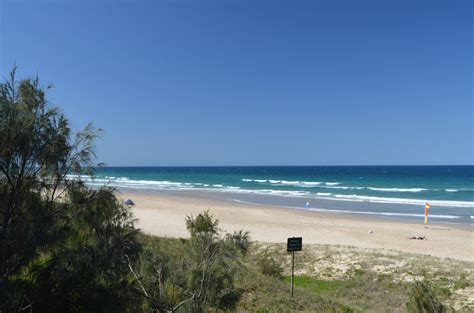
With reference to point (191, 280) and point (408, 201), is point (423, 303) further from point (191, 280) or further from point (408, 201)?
point (408, 201)

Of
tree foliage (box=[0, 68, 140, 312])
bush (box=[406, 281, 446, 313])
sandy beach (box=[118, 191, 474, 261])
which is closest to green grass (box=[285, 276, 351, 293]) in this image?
bush (box=[406, 281, 446, 313])

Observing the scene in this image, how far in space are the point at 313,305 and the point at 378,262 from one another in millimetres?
6245

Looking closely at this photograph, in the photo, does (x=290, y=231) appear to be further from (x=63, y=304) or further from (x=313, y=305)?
(x=63, y=304)

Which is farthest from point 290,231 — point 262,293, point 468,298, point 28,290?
point 28,290

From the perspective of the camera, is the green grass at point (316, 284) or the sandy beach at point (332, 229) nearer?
the green grass at point (316, 284)

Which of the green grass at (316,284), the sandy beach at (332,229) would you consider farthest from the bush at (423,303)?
the sandy beach at (332,229)

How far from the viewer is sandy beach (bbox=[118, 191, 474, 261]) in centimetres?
1850

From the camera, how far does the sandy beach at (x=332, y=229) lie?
18500 mm

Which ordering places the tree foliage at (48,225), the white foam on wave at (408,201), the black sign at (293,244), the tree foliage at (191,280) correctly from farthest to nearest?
the white foam on wave at (408,201)
the black sign at (293,244)
the tree foliage at (191,280)
the tree foliage at (48,225)

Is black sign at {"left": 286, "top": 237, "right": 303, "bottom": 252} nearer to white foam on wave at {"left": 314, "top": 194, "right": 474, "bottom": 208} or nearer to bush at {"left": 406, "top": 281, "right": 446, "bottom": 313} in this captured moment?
bush at {"left": 406, "top": 281, "right": 446, "bottom": 313}

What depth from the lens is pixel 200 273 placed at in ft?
16.8

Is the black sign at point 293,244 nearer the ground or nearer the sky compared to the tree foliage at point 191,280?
nearer the ground

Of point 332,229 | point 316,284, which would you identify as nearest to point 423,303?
point 316,284

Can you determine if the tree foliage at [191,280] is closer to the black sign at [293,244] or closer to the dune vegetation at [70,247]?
the dune vegetation at [70,247]
